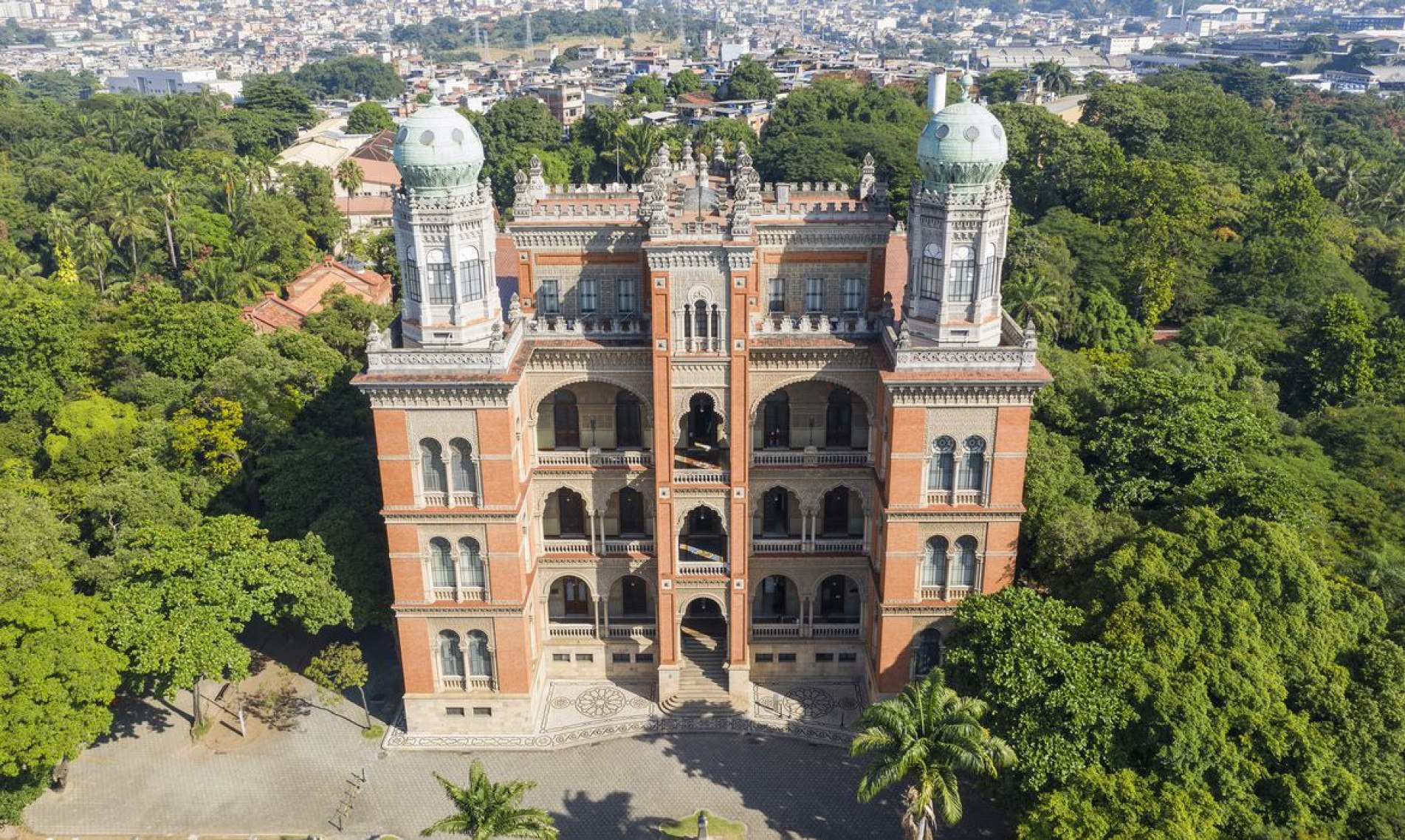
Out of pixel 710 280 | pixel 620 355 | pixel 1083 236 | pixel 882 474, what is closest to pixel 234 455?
pixel 620 355

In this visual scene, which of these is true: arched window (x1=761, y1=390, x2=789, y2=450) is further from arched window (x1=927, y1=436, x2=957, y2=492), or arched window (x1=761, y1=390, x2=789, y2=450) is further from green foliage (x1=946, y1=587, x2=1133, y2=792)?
green foliage (x1=946, y1=587, x2=1133, y2=792)

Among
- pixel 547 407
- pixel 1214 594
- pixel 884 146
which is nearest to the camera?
pixel 1214 594

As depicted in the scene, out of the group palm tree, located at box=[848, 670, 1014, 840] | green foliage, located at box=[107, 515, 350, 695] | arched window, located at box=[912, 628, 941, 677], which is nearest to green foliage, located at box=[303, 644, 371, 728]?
green foliage, located at box=[107, 515, 350, 695]

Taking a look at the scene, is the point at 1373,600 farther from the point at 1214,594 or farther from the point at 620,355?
the point at 620,355

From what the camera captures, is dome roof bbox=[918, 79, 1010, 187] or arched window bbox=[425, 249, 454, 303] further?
arched window bbox=[425, 249, 454, 303]

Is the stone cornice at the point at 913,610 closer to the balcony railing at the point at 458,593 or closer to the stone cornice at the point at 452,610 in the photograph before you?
the stone cornice at the point at 452,610

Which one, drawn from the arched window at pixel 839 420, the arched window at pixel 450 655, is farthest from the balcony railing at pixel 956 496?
the arched window at pixel 450 655
